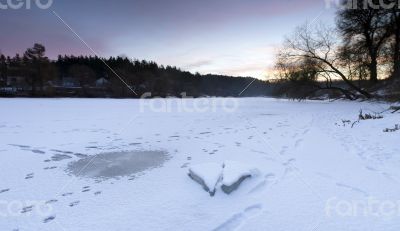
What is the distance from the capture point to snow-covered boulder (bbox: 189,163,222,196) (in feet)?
13.1

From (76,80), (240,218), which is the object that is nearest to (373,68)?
(240,218)

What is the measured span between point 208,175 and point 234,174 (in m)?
0.38

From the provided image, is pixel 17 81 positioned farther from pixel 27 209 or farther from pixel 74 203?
pixel 74 203

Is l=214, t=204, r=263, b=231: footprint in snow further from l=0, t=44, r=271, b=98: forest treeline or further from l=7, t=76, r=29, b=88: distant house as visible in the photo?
l=7, t=76, r=29, b=88: distant house

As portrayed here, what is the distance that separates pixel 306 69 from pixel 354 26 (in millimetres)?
5093

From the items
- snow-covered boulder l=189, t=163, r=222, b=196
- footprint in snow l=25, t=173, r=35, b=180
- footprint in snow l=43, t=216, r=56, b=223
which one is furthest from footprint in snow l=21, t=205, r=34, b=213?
snow-covered boulder l=189, t=163, r=222, b=196

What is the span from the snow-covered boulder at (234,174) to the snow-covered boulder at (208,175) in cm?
10

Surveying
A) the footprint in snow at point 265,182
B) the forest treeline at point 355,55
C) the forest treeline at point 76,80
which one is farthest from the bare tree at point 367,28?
the footprint in snow at point 265,182

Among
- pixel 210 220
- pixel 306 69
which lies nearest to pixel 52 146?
pixel 210 220

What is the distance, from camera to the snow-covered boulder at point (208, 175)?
4008 mm

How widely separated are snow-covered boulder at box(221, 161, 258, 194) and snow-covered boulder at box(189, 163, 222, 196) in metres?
0.10

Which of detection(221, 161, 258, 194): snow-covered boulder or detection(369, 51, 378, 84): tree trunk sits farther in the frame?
detection(369, 51, 378, 84): tree trunk

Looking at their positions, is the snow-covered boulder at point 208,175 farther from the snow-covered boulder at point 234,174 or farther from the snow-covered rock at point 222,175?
the snow-covered boulder at point 234,174

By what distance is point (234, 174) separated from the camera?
4.28 meters
